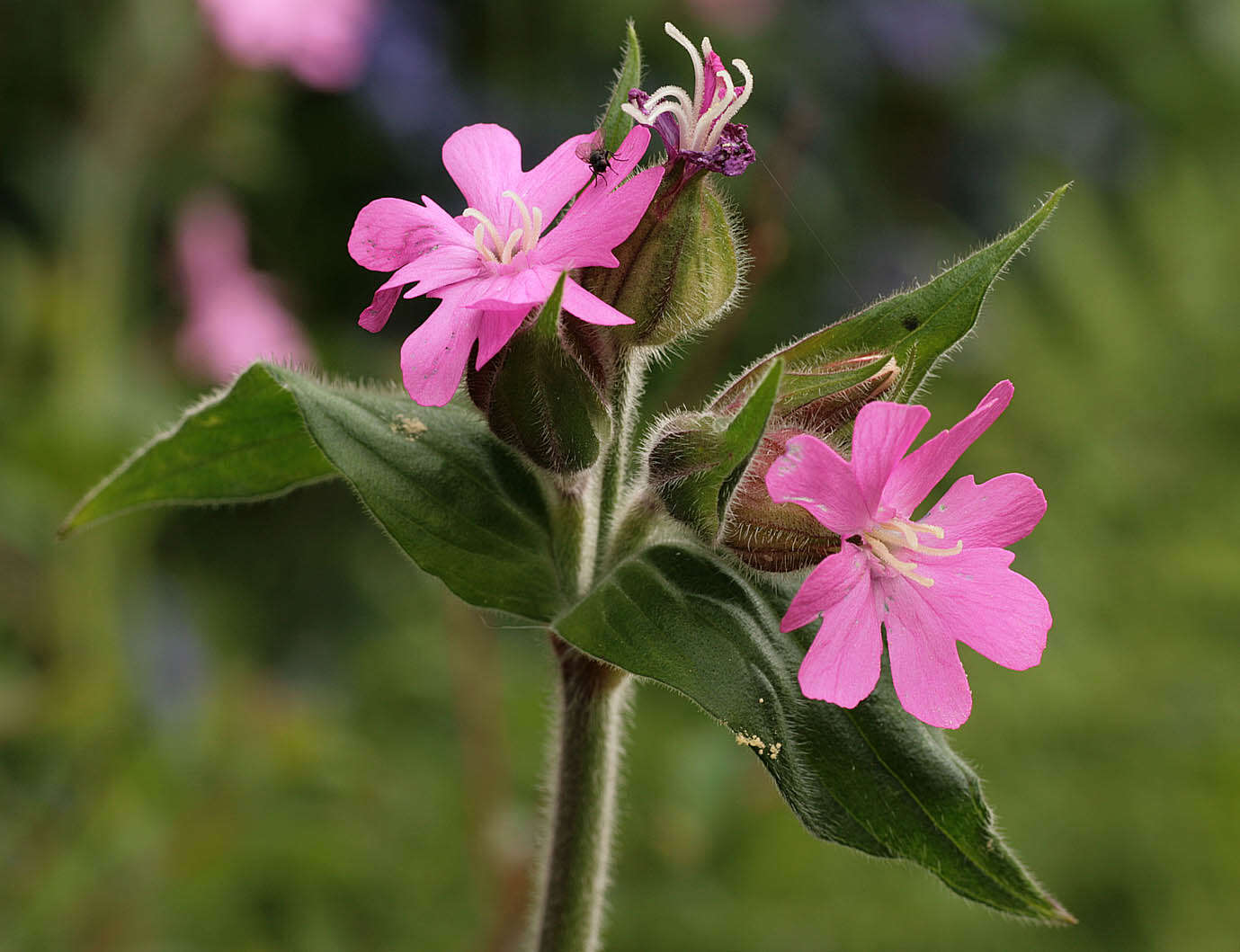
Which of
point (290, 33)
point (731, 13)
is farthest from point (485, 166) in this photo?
point (731, 13)

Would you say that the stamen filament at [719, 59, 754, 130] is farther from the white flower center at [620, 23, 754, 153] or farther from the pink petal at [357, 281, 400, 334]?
the pink petal at [357, 281, 400, 334]

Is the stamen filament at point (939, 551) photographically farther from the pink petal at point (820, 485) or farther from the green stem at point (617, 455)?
the green stem at point (617, 455)

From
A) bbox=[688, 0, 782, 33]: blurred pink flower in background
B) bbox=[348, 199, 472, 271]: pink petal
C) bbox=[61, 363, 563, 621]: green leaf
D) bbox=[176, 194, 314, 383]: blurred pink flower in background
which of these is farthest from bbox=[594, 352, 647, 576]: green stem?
bbox=[688, 0, 782, 33]: blurred pink flower in background

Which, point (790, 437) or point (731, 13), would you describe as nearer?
point (790, 437)

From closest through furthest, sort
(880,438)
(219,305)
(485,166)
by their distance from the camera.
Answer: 1. (880,438)
2. (485,166)
3. (219,305)

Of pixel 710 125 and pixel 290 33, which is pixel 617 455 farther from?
pixel 290 33

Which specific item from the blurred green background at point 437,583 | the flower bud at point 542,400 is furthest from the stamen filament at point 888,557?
the blurred green background at point 437,583

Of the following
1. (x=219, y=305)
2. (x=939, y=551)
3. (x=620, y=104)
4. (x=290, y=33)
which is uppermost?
(x=290, y=33)

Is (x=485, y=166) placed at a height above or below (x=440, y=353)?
above
